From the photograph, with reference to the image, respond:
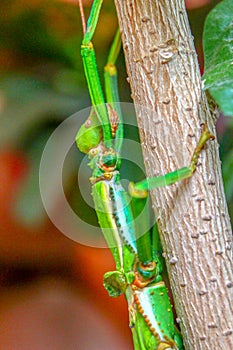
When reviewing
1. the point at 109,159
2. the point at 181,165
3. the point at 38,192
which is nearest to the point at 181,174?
the point at 181,165

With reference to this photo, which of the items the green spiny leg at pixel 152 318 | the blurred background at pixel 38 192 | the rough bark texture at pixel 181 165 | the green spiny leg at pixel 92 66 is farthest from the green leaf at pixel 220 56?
the blurred background at pixel 38 192

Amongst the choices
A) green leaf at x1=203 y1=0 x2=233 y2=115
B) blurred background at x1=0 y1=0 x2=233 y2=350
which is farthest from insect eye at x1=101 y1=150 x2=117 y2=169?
blurred background at x1=0 y1=0 x2=233 y2=350

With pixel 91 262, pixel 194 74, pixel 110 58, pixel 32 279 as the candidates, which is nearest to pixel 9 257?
pixel 32 279

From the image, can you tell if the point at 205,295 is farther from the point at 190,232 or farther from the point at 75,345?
the point at 75,345

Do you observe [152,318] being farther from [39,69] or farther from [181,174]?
[39,69]

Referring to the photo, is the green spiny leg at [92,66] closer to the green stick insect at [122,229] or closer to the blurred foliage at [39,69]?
the green stick insect at [122,229]

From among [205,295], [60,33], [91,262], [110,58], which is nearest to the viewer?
[205,295]

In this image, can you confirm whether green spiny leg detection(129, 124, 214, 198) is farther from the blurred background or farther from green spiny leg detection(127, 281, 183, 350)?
the blurred background
